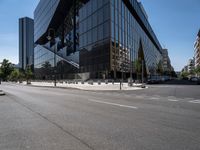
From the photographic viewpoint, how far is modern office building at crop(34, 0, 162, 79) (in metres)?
66.8

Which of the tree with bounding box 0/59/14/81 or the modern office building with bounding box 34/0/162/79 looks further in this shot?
the modern office building with bounding box 34/0/162/79

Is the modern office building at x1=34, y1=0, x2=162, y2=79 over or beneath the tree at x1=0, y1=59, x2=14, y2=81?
over

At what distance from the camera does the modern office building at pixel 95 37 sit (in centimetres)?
6675

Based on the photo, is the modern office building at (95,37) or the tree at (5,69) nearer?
the tree at (5,69)

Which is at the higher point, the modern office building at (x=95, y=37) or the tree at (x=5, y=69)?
the modern office building at (x=95, y=37)

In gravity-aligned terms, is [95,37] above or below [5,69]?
above

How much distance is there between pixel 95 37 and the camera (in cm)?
7281

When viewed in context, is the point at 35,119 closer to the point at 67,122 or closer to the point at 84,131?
the point at 67,122

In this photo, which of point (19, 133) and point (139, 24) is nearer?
point (19, 133)

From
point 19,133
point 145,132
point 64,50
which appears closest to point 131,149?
point 145,132

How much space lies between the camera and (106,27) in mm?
66312

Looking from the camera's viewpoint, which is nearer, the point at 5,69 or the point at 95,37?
the point at 5,69

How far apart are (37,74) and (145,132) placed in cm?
13552

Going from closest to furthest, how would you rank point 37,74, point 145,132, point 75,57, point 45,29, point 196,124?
point 145,132
point 196,124
point 75,57
point 45,29
point 37,74
